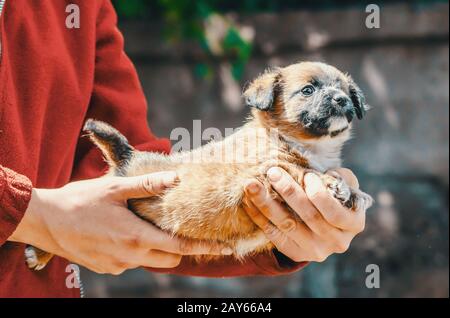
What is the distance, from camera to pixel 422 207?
427 cm

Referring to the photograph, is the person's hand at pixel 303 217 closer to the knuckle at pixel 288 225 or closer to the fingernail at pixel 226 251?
the knuckle at pixel 288 225

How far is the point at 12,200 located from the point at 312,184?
85 centimetres

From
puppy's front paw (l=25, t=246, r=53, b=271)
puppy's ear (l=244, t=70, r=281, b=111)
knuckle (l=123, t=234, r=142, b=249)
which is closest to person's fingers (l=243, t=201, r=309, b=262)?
knuckle (l=123, t=234, r=142, b=249)

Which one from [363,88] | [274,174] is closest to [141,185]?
[274,174]

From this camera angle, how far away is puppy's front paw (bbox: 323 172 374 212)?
2.01m

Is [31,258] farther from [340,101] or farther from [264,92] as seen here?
[340,101]

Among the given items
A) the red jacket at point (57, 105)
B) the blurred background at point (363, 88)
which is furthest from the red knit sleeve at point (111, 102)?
the blurred background at point (363, 88)

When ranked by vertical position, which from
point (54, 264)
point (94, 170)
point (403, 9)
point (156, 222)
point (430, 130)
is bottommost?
point (54, 264)

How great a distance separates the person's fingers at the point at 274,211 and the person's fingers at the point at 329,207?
3.6 inches

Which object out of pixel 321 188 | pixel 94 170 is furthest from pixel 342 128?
pixel 94 170

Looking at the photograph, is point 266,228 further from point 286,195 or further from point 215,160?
point 215,160

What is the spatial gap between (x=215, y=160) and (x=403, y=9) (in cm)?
260

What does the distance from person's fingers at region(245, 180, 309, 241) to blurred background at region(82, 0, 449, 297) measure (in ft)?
7.68

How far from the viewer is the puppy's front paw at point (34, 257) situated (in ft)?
7.16
